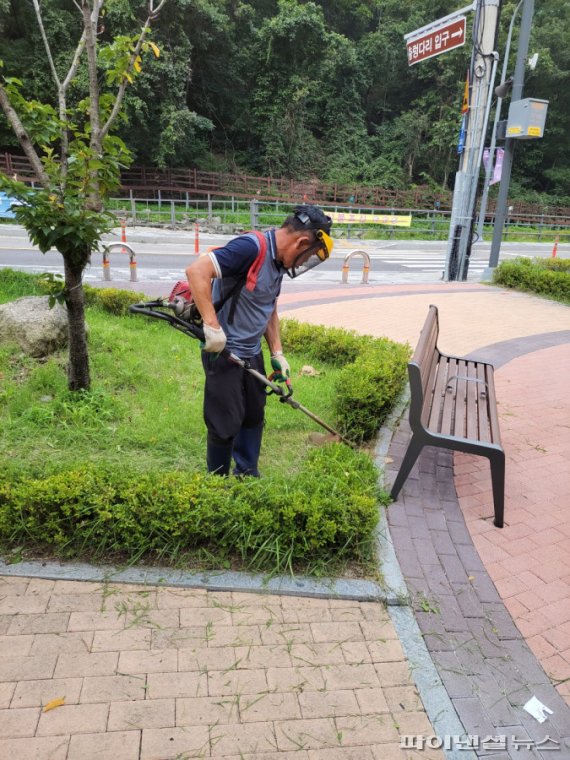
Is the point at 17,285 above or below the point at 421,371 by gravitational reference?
below

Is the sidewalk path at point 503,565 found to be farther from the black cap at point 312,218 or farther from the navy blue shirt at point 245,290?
the black cap at point 312,218

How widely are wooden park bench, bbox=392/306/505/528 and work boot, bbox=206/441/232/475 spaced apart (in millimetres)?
1008

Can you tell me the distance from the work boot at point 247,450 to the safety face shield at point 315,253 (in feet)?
3.18

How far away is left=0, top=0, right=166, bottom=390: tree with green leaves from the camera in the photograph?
148 inches

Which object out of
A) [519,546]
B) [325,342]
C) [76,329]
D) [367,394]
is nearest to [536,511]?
[519,546]

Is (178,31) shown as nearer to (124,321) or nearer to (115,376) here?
(124,321)

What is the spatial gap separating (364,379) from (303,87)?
30.5m

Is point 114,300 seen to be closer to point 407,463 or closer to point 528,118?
point 407,463

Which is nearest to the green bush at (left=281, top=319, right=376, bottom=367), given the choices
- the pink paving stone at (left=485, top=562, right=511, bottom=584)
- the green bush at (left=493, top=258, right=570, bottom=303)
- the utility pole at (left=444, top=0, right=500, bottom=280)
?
the pink paving stone at (left=485, top=562, right=511, bottom=584)

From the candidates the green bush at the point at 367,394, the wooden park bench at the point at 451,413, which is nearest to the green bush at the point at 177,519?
the wooden park bench at the point at 451,413

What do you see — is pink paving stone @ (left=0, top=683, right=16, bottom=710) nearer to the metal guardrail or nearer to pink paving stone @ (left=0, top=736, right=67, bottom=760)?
pink paving stone @ (left=0, top=736, right=67, bottom=760)

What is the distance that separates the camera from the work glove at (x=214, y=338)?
2744mm

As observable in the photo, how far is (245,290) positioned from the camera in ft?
9.55

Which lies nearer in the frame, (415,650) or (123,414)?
(415,650)
